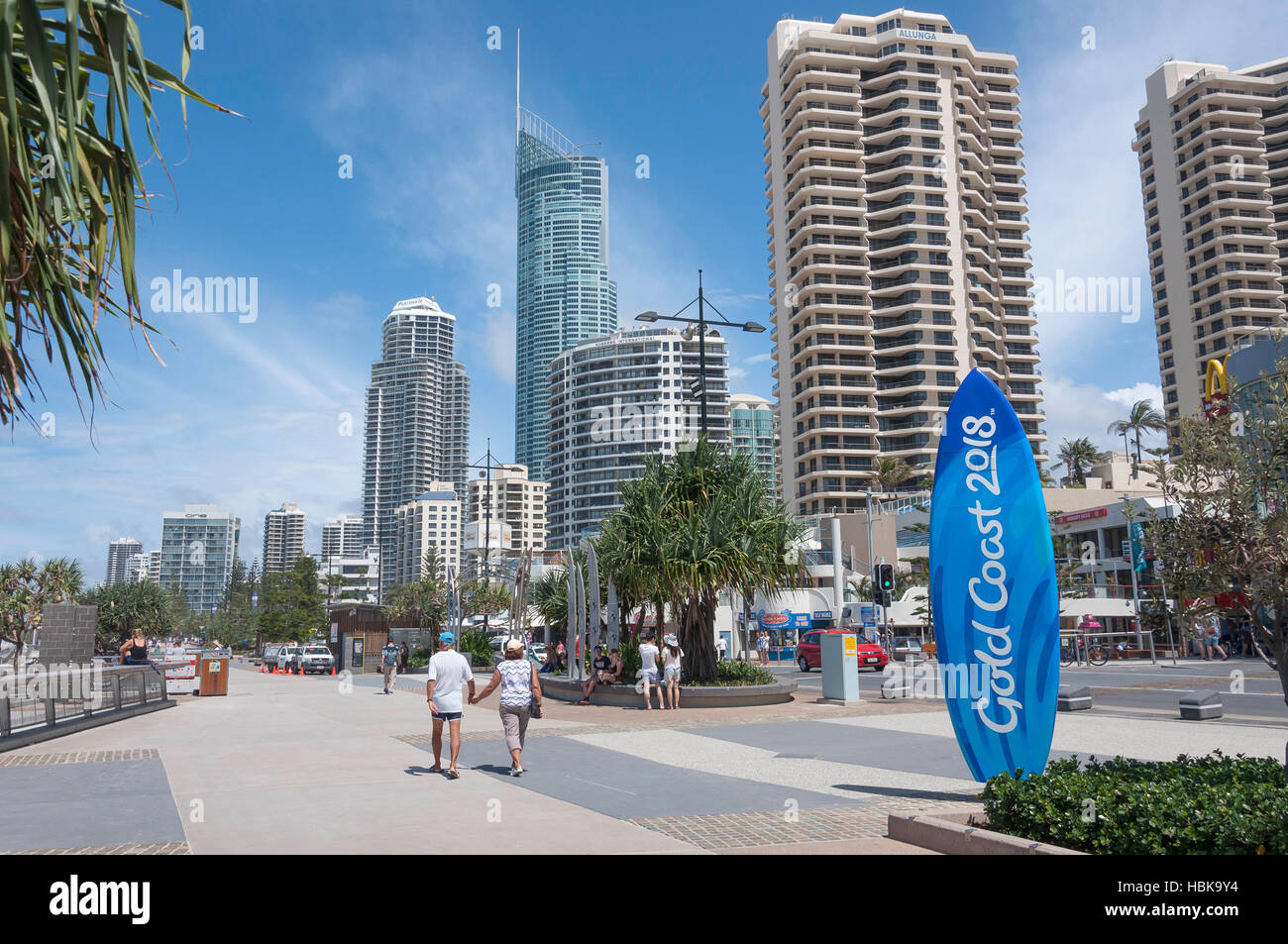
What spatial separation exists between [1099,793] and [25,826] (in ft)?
26.8

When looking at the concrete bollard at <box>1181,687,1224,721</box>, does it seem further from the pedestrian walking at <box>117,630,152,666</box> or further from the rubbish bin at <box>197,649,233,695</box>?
the rubbish bin at <box>197,649,233,695</box>

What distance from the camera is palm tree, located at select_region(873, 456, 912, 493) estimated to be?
80938 mm

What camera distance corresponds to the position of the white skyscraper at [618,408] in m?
143

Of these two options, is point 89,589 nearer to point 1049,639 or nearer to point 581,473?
point 1049,639

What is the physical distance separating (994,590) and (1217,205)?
376 feet

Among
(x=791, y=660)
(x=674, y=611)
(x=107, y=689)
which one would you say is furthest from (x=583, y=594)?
(x=791, y=660)

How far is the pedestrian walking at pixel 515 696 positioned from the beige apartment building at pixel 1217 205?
344 ft

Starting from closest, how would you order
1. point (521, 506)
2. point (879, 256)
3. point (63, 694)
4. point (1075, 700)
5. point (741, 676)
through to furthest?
point (63, 694), point (1075, 700), point (741, 676), point (879, 256), point (521, 506)

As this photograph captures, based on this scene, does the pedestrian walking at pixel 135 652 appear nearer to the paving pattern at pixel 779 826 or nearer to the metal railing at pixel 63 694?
the metal railing at pixel 63 694

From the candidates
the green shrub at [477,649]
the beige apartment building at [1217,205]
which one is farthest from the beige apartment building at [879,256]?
the green shrub at [477,649]

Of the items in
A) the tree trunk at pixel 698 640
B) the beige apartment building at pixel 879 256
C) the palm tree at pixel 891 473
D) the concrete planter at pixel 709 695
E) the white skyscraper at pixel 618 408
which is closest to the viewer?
the concrete planter at pixel 709 695

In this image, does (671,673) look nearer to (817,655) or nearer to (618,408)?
(817,655)

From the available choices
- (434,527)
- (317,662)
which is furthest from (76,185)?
(434,527)

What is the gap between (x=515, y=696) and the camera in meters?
10.3
